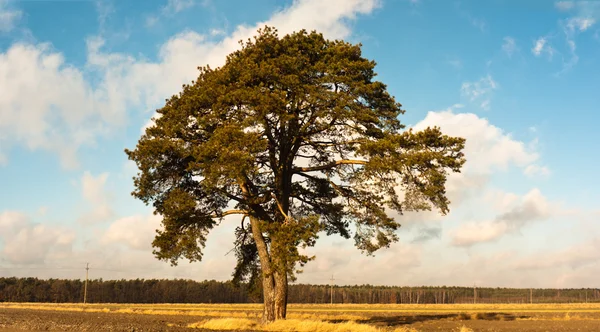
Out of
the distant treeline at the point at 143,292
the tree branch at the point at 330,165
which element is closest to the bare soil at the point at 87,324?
the tree branch at the point at 330,165

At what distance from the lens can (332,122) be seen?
23.6 metres

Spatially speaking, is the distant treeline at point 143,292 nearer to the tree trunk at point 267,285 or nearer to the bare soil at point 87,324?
the bare soil at point 87,324

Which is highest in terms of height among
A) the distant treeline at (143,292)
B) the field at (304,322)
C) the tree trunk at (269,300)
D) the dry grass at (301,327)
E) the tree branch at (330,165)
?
the tree branch at (330,165)

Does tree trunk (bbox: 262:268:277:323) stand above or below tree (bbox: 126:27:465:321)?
below

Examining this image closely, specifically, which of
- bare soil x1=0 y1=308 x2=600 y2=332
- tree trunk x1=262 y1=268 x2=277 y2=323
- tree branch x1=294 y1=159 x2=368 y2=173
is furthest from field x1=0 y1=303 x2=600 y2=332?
tree branch x1=294 y1=159 x2=368 y2=173

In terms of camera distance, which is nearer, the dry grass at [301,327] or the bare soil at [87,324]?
the dry grass at [301,327]

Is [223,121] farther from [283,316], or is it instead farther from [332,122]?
[283,316]

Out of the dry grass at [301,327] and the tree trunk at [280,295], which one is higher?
the tree trunk at [280,295]

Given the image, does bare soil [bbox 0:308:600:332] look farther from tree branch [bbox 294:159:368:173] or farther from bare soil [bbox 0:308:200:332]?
tree branch [bbox 294:159:368:173]

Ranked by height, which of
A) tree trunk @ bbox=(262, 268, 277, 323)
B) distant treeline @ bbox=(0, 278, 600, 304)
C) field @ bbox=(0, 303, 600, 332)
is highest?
tree trunk @ bbox=(262, 268, 277, 323)

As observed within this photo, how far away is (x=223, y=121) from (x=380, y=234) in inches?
364

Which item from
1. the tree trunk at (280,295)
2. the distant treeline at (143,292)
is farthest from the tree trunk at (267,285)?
the distant treeline at (143,292)

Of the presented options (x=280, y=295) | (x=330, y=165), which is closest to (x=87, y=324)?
(x=280, y=295)

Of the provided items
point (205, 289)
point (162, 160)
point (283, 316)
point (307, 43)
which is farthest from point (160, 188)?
point (205, 289)
